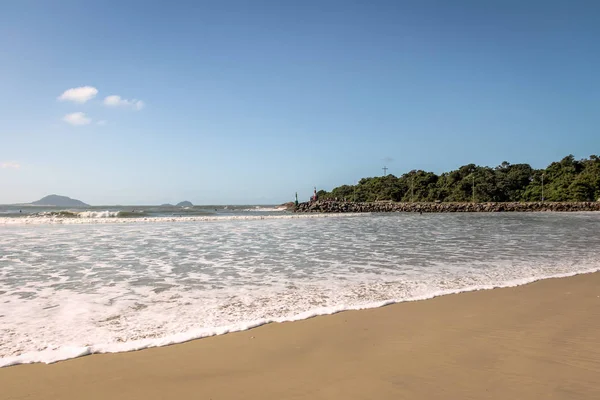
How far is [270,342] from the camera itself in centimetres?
362

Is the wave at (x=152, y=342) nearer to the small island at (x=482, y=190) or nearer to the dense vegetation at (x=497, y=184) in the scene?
the small island at (x=482, y=190)

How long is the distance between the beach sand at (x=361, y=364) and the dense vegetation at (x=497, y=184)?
68.4m

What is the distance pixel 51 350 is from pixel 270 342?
186cm

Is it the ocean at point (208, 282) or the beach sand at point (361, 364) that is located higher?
the ocean at point (208, 282)

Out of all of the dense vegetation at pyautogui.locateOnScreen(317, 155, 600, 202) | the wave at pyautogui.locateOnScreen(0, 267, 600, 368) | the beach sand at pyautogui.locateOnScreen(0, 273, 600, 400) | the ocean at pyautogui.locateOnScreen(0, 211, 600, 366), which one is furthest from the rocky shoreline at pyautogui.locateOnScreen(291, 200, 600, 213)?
the beach sand at pyautogui.locateOnScreen(0, 273, 600, 400)

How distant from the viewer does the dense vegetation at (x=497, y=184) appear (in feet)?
200

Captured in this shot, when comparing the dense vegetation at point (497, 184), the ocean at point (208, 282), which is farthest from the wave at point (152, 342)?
the dense vegetation at point (497, 184)

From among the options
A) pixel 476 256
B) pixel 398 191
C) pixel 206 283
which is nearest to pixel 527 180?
pixel 398 191

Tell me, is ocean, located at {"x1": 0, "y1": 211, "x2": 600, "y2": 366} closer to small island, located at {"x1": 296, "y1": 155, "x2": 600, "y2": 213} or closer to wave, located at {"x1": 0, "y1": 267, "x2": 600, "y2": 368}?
wave, located at {"x1": 0, "y1": 267, "x2": 600, "y2": 368}

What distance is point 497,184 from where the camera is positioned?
7225cm

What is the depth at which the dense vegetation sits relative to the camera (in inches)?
2404

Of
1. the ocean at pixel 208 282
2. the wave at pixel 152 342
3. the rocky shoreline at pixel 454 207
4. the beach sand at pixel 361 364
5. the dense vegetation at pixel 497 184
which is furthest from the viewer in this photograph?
the dense vegetation at pixel 497 184

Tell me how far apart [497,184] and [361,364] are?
256ft

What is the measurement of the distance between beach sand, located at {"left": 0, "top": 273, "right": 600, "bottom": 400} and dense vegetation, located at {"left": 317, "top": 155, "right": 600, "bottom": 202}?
68377 millimetres
